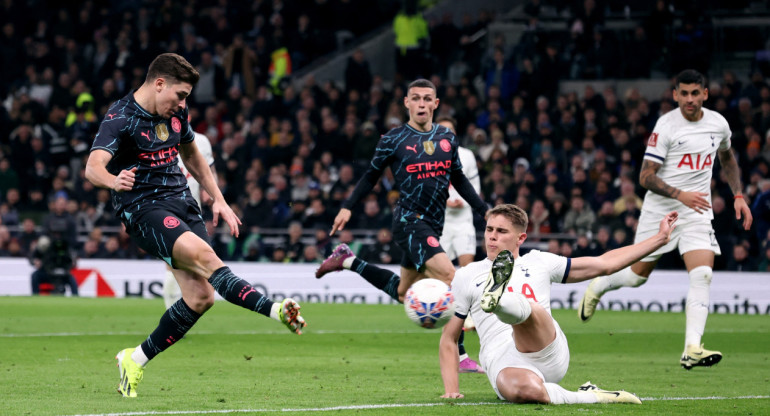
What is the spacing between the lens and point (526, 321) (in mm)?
7055

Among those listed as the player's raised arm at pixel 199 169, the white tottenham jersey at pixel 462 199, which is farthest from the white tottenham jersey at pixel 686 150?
the player's raised arm at pixel 199 169

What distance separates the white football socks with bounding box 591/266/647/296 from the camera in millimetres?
11438

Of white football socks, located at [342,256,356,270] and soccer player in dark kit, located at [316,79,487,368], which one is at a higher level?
soccer player in dark kit, located at [316,79,487,368]

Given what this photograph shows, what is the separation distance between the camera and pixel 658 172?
11094 millimetres

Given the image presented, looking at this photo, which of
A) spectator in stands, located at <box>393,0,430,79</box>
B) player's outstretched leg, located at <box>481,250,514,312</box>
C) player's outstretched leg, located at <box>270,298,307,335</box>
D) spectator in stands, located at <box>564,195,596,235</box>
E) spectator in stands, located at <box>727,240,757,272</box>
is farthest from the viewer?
spectator in stands, located at <box>393,0,430,79</box>

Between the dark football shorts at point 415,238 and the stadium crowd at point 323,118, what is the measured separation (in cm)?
834

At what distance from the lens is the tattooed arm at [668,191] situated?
1041 cm

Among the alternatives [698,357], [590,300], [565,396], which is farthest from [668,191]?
[565,396]

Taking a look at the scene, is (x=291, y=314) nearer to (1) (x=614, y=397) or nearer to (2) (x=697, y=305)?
(1) (x=614, y=397)

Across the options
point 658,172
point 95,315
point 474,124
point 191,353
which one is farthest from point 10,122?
point 658,172

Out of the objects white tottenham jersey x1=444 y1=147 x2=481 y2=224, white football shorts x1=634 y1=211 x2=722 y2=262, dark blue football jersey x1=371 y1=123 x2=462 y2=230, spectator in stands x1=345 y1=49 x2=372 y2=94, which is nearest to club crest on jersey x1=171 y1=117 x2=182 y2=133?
dark blue football jersey x1=371 y1=123 x2=462 y2=230

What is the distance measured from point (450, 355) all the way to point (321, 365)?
2.83 metres

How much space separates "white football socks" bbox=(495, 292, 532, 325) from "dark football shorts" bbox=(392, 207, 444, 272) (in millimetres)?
3466

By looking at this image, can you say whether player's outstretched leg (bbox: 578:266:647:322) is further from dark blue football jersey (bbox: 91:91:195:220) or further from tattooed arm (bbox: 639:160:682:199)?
dark blue football jersey (bbox: 91:91:195:220)
